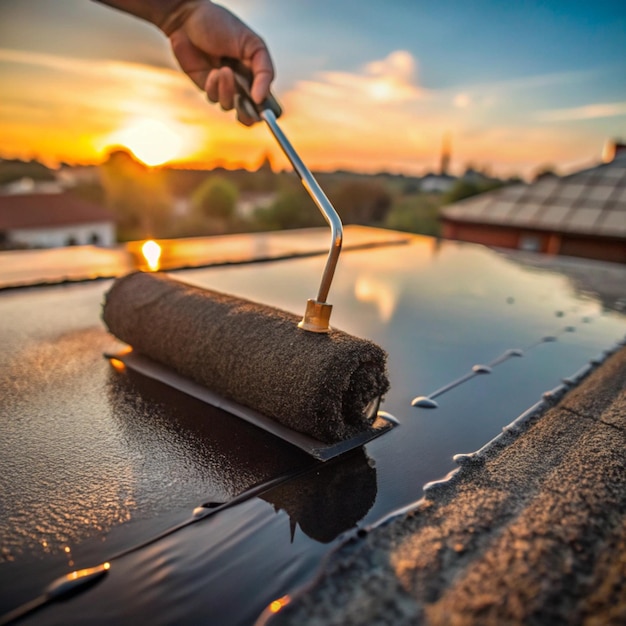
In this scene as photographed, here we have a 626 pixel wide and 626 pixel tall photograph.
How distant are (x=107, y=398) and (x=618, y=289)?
12.2ft

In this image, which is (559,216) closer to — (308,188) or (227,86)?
(227,86)

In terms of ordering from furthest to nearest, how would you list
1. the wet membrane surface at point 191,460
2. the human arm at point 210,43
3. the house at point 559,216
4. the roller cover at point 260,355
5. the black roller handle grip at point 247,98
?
the house at point 559,216, the human arm at point 210,43, the black roller handle grip at point 247,98, the roller cover at point 260,355, the wet membrane surface at point 191,460

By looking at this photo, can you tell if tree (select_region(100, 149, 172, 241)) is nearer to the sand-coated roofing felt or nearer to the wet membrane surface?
the wet membrane surface

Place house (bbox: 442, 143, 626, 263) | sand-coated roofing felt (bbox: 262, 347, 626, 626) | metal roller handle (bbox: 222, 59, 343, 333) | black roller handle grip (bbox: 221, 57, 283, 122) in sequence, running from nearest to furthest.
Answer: sand-coated roofing felt (bbox: 262, 347, 626, 626), metal roller handle (bbox: 222, 59, 343, 333), black roller handle grip (bbox: 221, 57, 283, 122), house (bbox: 442, 143, 626, 263)

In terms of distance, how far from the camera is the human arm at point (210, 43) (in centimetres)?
212

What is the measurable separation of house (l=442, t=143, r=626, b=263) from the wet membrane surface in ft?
18.0

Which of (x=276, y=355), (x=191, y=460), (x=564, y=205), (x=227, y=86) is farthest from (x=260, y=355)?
(x=564, y=205)

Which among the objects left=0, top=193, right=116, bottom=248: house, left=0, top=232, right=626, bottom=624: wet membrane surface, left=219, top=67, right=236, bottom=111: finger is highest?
left=219, top=67, right=236, bottom=111: finger

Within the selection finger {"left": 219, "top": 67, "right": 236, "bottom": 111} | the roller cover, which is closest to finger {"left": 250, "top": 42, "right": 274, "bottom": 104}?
finger {"left": 219, "top": 67, "right": 236, "bottom": 111}

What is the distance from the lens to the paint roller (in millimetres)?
1346

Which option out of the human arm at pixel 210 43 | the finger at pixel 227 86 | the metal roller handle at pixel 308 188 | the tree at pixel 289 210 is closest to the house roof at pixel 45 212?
the tree at pixel 289 210

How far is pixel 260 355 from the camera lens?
148cm

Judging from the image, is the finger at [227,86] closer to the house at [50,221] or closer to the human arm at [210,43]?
the human arm at [210,43]

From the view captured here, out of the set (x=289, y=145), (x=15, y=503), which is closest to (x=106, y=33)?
(x=289, y=145)
